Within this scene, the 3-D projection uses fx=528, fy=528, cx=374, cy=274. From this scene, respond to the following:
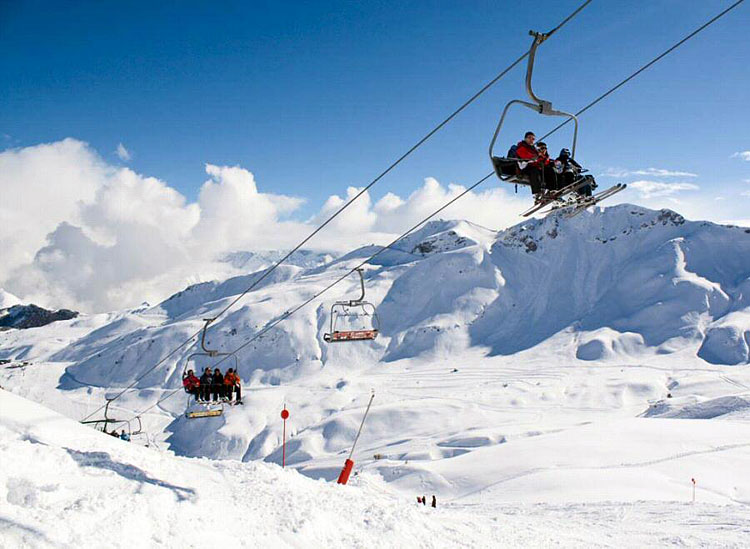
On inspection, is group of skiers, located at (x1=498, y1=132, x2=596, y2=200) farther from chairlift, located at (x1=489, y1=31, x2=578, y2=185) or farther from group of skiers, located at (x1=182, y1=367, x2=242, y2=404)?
group of skiers, located at (x1=182, y1=367, x2=242, y2=404)

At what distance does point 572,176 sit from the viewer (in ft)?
35.0

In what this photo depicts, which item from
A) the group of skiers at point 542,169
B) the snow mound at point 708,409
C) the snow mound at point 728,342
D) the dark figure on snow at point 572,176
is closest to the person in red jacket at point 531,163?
the group of skiers at point 542,169

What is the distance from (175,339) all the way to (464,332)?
80.1m

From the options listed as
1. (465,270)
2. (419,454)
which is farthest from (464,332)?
(419,454)

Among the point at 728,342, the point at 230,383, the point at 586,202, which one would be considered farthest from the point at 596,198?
the point at 728,342

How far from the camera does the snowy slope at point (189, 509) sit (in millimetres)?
8094

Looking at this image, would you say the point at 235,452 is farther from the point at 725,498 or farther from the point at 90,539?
the point at 90,539

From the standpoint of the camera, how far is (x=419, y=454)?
158 ft

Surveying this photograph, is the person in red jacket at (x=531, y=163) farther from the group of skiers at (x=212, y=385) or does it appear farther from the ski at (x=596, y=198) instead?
the group of skiers at (x=212, y=385)

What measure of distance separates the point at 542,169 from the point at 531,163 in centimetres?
27

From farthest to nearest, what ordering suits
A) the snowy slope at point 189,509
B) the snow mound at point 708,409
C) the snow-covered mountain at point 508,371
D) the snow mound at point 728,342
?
the snow mound at point 728,342 < the snow mound at point 708,409 < the snow-covered mountain at point 508,371 < the snowy slope at point 189,509

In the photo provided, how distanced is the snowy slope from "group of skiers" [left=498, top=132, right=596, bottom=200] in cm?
778

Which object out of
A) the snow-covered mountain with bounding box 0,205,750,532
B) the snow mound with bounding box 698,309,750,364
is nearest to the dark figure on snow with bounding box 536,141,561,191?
the snow-covered mountain with bounding box 0,205,750,532

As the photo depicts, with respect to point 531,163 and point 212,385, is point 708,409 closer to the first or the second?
point 212,385
